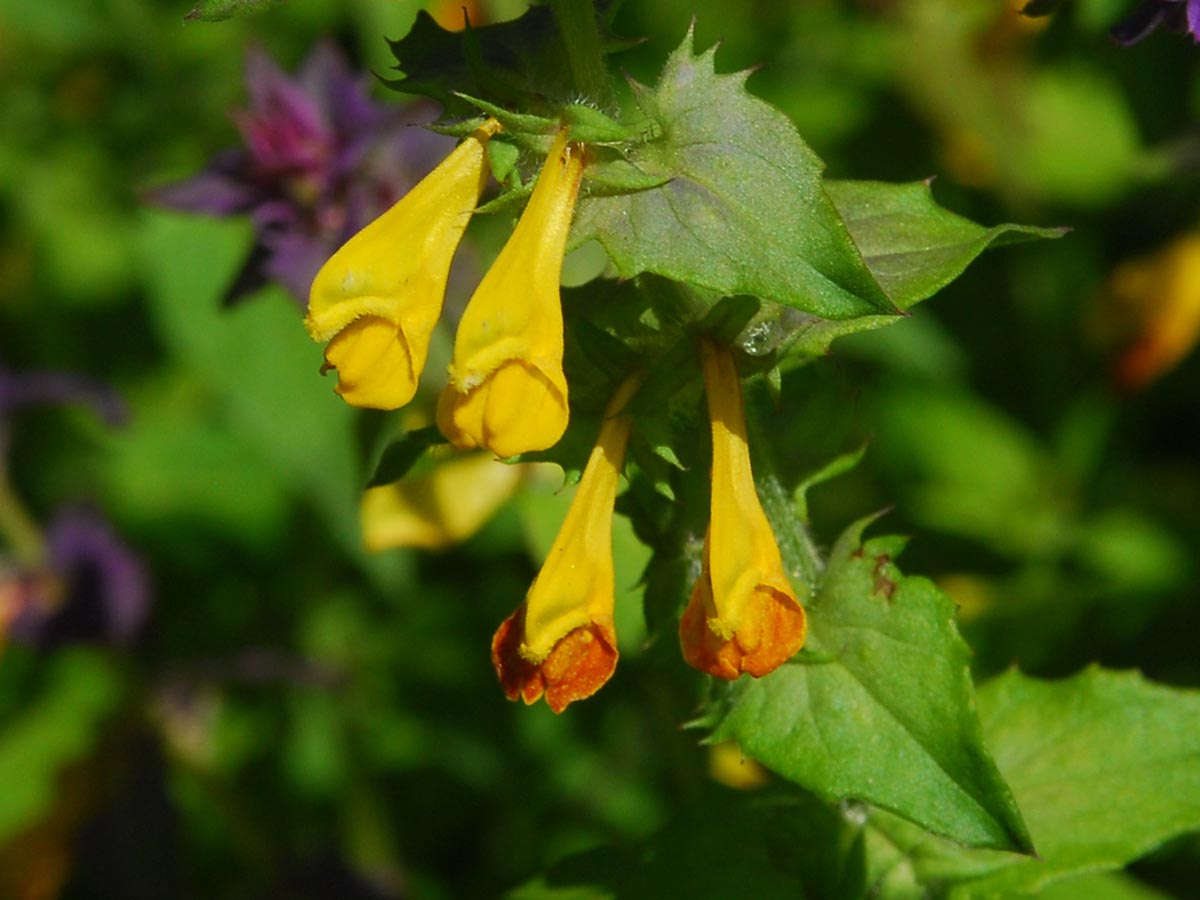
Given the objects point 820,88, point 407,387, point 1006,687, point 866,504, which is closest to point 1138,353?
point 866,504

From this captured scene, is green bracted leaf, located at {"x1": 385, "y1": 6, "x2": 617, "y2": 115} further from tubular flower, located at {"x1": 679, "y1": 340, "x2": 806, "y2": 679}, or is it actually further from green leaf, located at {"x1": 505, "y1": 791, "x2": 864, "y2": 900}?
green leaf, located at {"x1": 505, "y1": 791, "x2": 864, "y2": 900}

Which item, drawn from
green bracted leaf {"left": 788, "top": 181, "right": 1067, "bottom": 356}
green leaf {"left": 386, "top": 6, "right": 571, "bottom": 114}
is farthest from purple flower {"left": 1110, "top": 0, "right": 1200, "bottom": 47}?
green leaf {"left": 386, "top": 6, "right": 571, "bottom": 114}

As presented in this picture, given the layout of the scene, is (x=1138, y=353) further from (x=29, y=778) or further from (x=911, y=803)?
(x=29, y=778)

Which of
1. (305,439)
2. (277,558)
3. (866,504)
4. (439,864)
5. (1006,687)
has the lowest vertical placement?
(439,864)

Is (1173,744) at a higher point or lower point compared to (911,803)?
lower

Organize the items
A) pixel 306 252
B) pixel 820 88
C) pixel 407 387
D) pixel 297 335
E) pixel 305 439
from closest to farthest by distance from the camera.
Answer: pixel 407 387 → pixel 306 252 → pixel 305 439 → pixel 297 335 → pixel 820 88

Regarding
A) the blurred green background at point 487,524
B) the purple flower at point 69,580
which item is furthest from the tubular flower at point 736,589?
the purple flower at point 69,580

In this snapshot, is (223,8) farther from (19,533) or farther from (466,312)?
(19,533)
